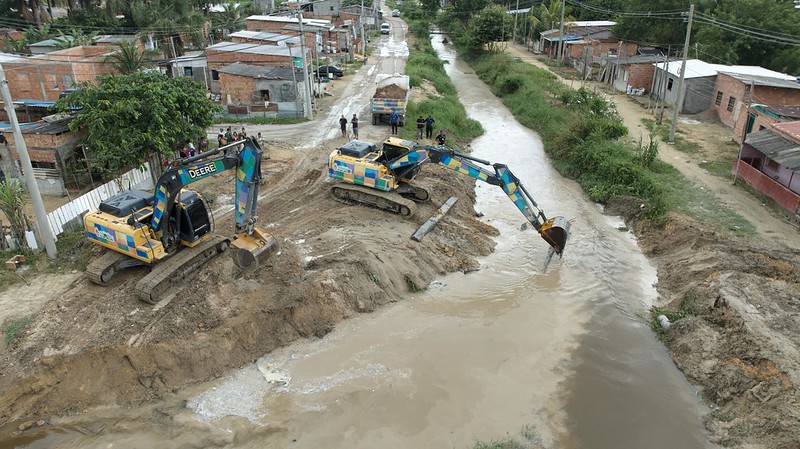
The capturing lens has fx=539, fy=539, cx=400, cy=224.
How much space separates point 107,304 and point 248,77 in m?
20.3

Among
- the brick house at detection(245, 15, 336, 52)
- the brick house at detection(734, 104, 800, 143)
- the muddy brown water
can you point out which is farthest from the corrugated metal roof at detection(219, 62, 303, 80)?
the brick house at detection(734, 104, 800, 143)

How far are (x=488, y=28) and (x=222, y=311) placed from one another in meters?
48.2

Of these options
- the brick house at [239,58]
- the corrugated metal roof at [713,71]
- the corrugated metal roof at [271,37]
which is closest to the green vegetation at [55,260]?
the brick house at [239,58]

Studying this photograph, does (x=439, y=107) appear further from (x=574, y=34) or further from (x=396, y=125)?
(x=574, y=34)

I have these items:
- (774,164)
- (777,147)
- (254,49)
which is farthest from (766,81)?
(254,49)

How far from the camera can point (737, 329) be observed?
12633mm

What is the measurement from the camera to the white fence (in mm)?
16156

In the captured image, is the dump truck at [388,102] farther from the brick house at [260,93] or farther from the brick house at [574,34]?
the brick house at [574,34]

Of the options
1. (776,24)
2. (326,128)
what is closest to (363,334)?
(326,128)

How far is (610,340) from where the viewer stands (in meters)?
13.7

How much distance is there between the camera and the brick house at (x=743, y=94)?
27.2 metres

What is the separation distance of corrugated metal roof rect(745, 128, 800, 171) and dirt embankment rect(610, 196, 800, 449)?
3.90 m

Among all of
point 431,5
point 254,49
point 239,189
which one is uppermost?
point 431,5

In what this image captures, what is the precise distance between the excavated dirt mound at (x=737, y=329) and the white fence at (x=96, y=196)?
1743cm
